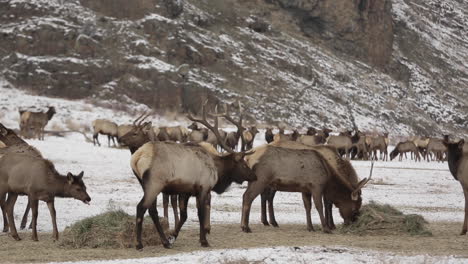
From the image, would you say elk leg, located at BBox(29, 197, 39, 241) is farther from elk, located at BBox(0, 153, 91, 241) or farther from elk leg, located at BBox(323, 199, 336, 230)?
elk leg, located at BBox(323, 199, 336, 230)

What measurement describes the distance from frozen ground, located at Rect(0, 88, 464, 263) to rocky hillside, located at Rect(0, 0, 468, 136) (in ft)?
99.9

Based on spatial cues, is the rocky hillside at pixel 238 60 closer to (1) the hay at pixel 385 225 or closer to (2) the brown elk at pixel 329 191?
(2) the brown elk at pixel 329 191

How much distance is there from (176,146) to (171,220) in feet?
13.2

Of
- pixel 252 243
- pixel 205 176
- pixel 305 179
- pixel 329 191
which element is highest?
pixel 205 176

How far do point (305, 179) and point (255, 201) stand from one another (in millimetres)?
6135

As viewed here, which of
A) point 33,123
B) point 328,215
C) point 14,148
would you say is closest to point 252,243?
point 328,215

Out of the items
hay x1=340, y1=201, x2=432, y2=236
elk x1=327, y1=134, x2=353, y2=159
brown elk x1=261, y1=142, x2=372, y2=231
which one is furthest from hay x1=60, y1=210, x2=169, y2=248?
elk x1=327, y1=134, x2=353, y2=159

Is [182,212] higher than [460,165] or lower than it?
lower

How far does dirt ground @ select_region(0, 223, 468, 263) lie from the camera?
10.1 m

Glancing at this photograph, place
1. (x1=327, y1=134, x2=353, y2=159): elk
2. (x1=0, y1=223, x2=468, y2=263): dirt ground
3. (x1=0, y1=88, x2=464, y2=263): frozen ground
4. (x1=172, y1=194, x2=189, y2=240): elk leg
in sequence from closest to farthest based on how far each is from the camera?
(x1=0, y1=88, x2=464, y2=263): frozen ground
(x1=0, y1=223, x2=468, y2=263): dirt ground
(x1=172, y1=194, x2=189, y2=240): elk leg
(x1=327, y1=134, x2=353, y2=159): elk

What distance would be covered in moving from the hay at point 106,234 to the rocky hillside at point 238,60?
154 ft

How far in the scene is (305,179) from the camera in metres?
13.6

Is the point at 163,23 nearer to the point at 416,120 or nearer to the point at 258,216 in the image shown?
the point at 416,120

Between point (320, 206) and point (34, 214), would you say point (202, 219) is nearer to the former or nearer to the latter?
point (34, 214)
